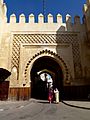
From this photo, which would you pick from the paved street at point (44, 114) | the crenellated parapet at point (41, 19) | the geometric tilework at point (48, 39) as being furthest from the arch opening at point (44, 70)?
the paved street at point (44, 114)

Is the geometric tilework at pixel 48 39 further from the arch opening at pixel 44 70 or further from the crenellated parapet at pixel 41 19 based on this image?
the arch opening at pixel 44 70

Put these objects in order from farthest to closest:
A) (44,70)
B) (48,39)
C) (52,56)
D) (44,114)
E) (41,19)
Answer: (44,70) < (41,19) < (48,39) < (52,56) < (44,114)

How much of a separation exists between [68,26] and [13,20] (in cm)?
361

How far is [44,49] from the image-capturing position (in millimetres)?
12484

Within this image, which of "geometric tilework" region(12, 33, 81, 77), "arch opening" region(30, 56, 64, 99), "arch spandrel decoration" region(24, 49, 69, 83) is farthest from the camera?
"arch opening" region(30, 56, 64, 99)

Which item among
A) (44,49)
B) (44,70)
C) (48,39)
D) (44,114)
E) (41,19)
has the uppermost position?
(41,19)

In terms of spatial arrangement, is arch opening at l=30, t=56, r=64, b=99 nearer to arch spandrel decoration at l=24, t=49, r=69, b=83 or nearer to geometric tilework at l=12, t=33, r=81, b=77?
arch spandrel decoration at l=24, t=49, r=69, b=83

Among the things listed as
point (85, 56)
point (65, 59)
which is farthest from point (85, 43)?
point (65, 59)

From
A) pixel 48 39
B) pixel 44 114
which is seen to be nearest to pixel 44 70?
pixel 48 39

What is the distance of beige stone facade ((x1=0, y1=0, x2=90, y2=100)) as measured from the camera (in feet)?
39.0

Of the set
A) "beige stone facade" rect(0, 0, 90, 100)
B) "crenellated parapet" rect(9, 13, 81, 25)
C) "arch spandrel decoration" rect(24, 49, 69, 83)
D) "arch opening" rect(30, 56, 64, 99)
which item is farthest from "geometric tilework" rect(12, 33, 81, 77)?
"arch opening" rect(30, 56, 64, 99)

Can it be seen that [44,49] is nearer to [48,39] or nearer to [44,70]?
[48,39]

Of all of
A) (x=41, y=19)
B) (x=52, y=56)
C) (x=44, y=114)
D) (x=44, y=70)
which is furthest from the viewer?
(x=44, y=70)

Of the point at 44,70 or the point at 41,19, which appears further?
the point at 44,70
